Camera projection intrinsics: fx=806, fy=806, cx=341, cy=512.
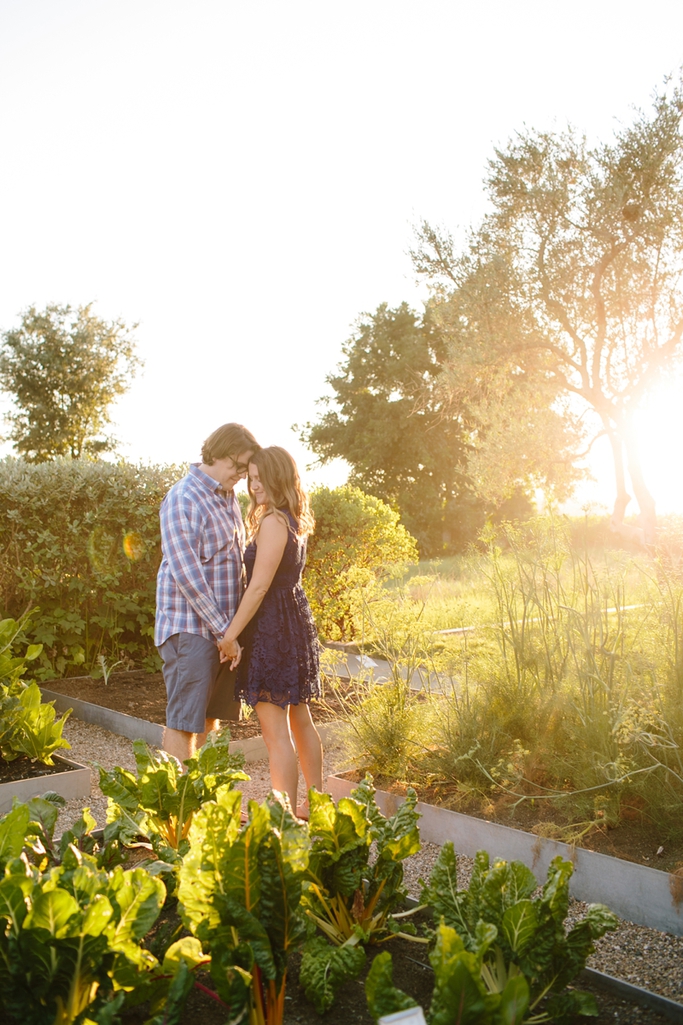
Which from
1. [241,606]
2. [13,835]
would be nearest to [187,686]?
[241,606]

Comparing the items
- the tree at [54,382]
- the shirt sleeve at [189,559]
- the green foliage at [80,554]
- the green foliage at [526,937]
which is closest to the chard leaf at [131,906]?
the green foliage at [526,937]

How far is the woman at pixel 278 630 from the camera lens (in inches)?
136

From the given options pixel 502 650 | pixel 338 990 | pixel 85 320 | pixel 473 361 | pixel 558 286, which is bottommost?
pixel 338 990

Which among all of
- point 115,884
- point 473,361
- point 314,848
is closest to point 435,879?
point 314,848

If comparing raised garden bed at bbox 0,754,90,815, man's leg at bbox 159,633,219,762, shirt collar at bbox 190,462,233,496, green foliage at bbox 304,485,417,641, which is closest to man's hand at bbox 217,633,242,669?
man's leg at bbox 159,633,219,762

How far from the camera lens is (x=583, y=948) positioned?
1.81 metres

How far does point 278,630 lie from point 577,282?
49.4 feet

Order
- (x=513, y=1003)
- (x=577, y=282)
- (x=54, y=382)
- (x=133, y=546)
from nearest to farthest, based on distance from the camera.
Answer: (x=513, y=1003), (x=133, y=546), (x=577, y=282), (x=54, y=382)

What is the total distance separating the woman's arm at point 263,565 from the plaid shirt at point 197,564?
0.47 feet

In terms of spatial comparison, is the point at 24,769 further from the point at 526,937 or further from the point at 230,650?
the point at 526,937

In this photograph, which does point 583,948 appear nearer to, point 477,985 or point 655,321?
point 477,985

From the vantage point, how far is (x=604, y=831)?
313cm

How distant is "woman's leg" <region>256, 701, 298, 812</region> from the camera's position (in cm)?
345

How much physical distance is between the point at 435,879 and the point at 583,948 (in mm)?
389
